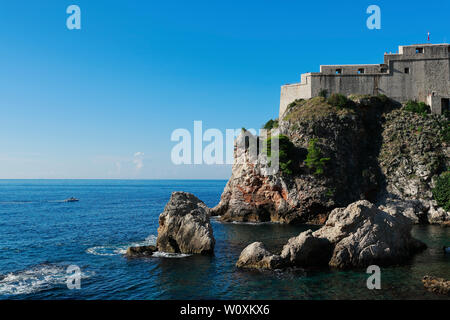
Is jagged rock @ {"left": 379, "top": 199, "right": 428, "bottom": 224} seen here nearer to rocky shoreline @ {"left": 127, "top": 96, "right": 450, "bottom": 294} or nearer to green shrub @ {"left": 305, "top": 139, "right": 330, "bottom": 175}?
rocky shoreline @ {"left": 127, "top": 96, "right": 450, "bottom": 294}

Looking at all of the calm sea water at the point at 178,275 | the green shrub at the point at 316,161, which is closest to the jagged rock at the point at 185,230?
the calm sea water at the point at 178,275

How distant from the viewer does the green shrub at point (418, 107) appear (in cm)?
5312

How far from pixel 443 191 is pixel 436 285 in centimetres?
2909

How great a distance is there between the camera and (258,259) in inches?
973

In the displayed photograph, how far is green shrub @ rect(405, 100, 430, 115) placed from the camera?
174 ft

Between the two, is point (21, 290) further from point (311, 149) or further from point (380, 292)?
point (311, 149)

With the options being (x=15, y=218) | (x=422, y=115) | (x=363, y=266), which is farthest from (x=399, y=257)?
(x=15, y=218)

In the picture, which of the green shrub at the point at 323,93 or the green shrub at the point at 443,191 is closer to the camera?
the green shrub at the point at 443,191

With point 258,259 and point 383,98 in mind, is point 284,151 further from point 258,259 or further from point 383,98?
point 258,259

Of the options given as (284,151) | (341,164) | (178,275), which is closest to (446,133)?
(341,164)

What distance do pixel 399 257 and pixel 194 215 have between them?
16390mm

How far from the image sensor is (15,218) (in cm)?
5638

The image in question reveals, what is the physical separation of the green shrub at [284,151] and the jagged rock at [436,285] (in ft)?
91.1

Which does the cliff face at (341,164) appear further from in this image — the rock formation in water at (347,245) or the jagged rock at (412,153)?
the rock formation in water at (347,245)
